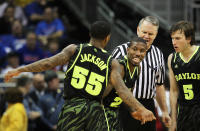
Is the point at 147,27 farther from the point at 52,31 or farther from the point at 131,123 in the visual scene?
the point at 52,31

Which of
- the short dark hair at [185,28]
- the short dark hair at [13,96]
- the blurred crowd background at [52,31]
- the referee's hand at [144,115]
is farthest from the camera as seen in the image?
the blurred crowd background at [52,31]

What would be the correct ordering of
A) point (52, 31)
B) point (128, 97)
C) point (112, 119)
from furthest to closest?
point (52, 31) < point (112, 119) < point (128, 97)

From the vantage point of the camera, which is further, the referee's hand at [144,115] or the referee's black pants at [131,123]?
the referee's black pants at [131,123]

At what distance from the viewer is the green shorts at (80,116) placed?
5.96m

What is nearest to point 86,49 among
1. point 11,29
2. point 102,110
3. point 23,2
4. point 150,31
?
point 102,110

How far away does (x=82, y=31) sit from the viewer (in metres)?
15.8

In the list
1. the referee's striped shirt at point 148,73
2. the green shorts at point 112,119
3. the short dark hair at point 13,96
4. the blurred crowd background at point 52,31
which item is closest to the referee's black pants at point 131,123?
the referee's striped shirt at point 148,73

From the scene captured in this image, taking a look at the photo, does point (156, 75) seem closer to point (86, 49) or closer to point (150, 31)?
point (150, 31)

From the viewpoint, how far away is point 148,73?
24.2 ft

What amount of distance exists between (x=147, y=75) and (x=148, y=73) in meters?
0.04

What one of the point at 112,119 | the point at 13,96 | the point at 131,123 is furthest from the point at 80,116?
the point at 13,96

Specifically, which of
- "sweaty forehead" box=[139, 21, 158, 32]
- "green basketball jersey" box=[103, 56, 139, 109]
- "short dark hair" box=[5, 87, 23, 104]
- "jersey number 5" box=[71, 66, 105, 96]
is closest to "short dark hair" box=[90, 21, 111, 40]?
"jersey number 5" box=[71, 66, 105, 96]

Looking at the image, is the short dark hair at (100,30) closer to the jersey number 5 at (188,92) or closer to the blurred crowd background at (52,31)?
the jersey number 5 at (188,92)

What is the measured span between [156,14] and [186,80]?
865 centimetres
